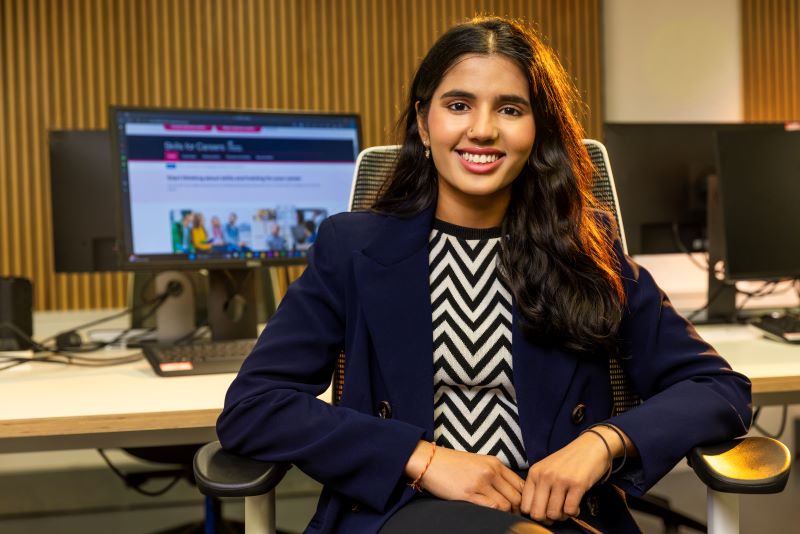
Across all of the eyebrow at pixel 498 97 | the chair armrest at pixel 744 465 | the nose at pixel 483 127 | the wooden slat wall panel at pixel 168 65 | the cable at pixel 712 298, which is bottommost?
the chair armrest at pixel 744 465

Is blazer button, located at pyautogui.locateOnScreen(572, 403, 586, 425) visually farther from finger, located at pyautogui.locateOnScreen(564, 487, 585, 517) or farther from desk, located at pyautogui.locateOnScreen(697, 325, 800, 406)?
desk, located at pyautogui.locateOnScreen(697, 325, 800, 406)

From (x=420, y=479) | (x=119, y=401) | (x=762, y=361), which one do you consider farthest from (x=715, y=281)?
(x=119, y=401)

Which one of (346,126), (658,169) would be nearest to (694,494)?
(658,169)

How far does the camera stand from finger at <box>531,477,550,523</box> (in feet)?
4.06

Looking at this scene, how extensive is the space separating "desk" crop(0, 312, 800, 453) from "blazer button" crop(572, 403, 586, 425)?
1.70 ft

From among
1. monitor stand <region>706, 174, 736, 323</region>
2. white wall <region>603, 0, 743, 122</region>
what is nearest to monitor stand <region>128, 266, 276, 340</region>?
monitor stand <region>706, 174, 736, 323</region>

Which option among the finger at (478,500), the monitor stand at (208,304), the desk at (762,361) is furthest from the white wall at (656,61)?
→ the finger at (478,500)

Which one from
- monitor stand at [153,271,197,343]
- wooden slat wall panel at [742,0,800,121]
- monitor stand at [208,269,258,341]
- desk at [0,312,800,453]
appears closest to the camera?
desk at [0,312,800,453]

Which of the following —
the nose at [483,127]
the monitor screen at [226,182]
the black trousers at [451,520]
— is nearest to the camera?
the black trousers at [451,520]

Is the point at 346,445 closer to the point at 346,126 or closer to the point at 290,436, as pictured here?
the point at 290,436

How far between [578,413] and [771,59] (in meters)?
5.12

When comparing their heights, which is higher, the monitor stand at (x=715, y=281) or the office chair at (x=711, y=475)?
the monitor stand at (x=715, y=281)

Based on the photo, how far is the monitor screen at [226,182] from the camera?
6.50 ft

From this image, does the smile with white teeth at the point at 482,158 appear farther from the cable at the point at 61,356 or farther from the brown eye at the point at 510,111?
the cable at the point at 61,356
